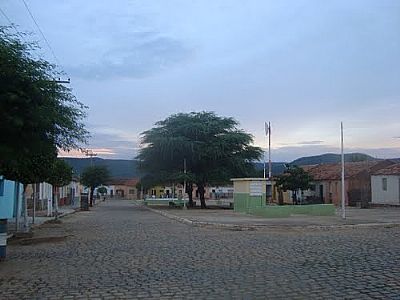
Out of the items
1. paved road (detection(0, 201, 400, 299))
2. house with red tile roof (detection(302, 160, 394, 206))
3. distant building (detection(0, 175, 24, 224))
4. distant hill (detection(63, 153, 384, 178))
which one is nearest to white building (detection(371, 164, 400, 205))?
house with red tile roof (detection(302, 160, 394, 206))

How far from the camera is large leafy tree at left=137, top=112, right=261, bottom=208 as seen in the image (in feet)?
169

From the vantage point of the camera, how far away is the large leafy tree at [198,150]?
169 feet

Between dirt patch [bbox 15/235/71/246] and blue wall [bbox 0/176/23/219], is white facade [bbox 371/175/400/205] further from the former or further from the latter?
dirt patch [bbox 15/235/71/246]

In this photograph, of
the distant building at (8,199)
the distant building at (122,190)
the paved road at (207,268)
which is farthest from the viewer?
the distant building at (122,190)

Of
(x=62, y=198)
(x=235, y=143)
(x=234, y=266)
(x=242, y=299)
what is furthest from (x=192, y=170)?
(x=242, y=299)

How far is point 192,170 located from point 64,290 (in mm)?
44724

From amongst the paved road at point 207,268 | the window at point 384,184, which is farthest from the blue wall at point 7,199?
the window at point 384,184

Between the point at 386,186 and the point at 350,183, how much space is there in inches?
225

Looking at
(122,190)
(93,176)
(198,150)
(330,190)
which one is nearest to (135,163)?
(198,150)

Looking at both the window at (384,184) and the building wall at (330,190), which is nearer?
the window at (384,184)

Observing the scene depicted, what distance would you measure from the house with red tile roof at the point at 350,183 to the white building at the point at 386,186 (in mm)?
1369

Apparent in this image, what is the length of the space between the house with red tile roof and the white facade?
1272mm

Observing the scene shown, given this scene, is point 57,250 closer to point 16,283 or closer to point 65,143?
point 65,143

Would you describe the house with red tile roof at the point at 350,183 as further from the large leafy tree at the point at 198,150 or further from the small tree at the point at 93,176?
the small tree at the point at 93,176
